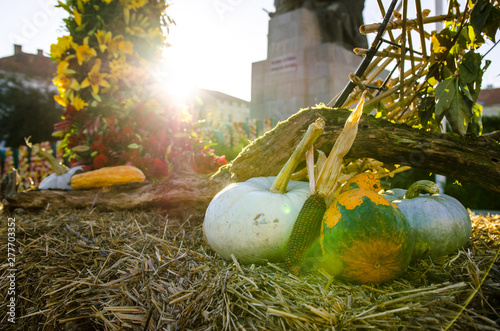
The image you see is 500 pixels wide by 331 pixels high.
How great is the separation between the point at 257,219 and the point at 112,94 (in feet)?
10.2

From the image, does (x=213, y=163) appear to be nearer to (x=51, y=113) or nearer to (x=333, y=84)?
(x=333, y=84)

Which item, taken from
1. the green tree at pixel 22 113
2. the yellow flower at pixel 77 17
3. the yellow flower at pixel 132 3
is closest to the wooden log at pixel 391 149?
the yellow flower at pixel 132 3

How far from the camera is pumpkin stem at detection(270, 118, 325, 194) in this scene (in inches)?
63.1

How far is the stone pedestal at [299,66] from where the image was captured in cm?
752

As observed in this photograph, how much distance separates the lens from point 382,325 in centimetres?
102

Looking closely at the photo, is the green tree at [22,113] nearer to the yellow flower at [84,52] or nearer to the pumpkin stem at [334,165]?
the yellow flower at [84,52]

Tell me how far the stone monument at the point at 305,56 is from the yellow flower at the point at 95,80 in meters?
5.02

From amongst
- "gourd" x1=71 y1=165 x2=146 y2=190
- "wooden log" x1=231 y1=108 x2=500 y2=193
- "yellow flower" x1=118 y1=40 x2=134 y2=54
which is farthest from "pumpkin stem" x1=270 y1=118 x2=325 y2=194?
"yellow flower" x1=118 y1=40 x2=134 y2=54

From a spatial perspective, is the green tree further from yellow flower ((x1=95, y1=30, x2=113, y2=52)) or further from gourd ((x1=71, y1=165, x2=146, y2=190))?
gourd ((x1=71, y1=165, x2=146, y2=190))

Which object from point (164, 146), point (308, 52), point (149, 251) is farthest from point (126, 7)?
point (308, 52)

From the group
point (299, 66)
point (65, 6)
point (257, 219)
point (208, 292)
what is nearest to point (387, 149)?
point (257, 219)

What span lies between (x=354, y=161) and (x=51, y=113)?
22.6 meters

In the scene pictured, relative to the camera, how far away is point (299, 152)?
1.61m

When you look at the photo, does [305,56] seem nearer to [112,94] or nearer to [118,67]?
[118,67]
